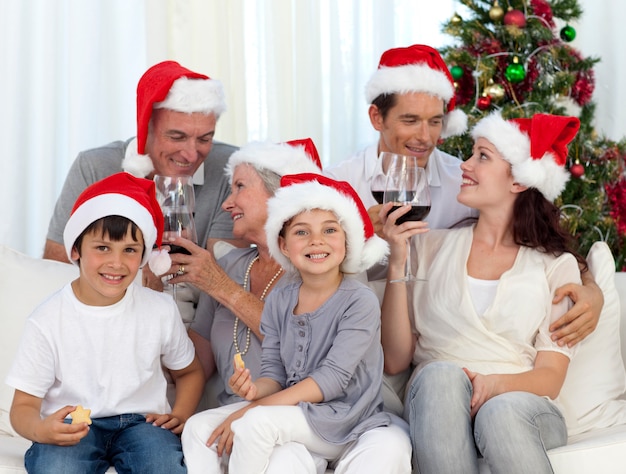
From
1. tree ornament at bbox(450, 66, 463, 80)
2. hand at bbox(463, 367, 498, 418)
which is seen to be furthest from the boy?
tree ornament at bbox(450, 66, 463, 80)

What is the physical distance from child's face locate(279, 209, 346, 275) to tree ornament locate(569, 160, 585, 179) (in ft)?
5.72

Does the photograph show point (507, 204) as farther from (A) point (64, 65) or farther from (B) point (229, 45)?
(A) point (64, 65)

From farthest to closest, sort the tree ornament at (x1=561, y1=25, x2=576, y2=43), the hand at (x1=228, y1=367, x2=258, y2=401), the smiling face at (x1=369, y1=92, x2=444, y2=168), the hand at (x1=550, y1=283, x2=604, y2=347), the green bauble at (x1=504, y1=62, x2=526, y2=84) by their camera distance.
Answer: the tree ornament at (x1=561, y1=25, x2=576, y2=43) → the green bauble at (x1=504, y1=62, x2=526, y2=84) → the smiling face at (x1=369, y1=92, x2=444, y2=168) → the hand at (x1=550, y1=283, x2=604, y2=347) → the hand at (x1=228, y1=367, x2=258, y2=401)

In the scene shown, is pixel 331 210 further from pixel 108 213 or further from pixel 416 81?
pixel 416 81

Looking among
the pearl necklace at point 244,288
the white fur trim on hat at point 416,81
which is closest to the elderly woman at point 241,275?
the pearl necklace at point 244,288

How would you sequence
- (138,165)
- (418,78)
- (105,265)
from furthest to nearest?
(418,78) → (138,165) → (105,265)

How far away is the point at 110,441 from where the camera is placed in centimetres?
232

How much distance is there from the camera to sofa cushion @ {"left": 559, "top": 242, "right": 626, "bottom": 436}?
2555mm

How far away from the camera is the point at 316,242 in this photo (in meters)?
2.39

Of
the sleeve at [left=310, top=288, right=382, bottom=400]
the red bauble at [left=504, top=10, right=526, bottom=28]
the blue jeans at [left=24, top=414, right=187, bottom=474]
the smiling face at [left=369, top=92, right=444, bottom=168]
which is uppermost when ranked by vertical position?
the red bauble at [left=504, top=10, right=526, bottom=28]

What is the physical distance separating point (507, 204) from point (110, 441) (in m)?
1.29

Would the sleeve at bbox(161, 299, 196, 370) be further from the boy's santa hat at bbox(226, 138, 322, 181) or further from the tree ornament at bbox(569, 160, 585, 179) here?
the tree ornament at bbox(569, 160, 585, 179)

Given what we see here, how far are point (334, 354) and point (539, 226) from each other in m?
0.76

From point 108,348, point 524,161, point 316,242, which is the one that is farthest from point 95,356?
point 524,161
